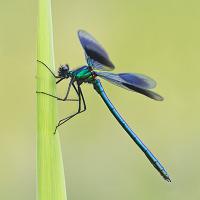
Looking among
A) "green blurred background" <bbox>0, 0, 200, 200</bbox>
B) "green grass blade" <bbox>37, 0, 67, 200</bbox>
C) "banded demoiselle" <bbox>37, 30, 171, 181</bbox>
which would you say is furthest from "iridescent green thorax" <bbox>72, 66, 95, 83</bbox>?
"green blurred background" <bbox>0, 0, 200, 200</bbox>

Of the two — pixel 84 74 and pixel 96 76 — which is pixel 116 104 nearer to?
pixel 96 76

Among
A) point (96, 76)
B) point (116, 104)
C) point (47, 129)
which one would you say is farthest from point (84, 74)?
point (116, 104)

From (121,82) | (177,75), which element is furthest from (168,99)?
(121,82)

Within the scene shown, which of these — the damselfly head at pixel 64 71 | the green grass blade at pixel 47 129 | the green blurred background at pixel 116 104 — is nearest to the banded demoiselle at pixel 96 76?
the damselfly head at pixel 64 71

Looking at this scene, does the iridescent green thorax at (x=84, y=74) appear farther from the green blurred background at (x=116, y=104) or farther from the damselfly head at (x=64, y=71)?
the green blurred background at (x=116, y=104)

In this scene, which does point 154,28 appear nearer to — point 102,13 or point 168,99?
point 102,13
